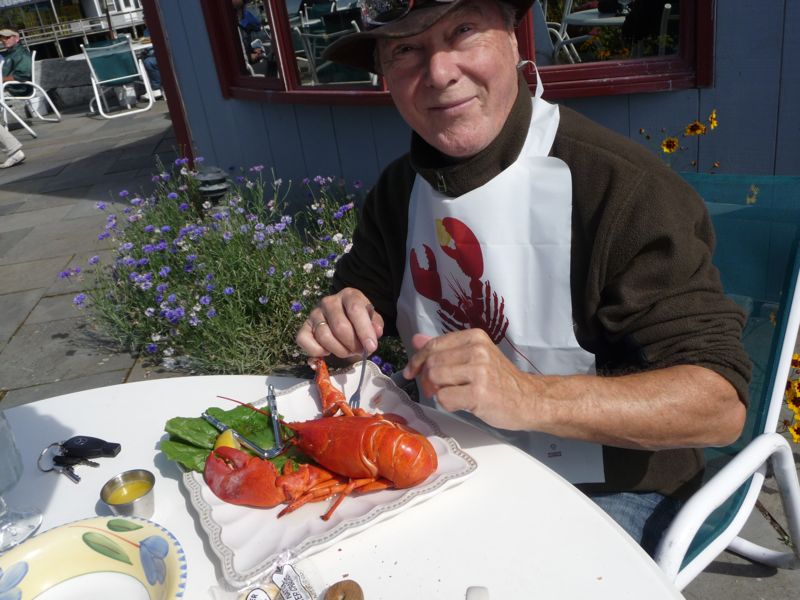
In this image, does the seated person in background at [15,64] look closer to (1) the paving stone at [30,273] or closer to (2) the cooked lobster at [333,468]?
(1) the paving stone at [30,273]

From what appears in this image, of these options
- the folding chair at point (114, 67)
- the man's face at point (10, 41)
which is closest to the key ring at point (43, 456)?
the folding chair at point (114, 67)

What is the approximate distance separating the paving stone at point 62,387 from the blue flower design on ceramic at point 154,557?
308 centimetres

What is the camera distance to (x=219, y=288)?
3.84 metres

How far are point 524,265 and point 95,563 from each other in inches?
41.0

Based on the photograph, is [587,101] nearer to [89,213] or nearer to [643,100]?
[643,100]

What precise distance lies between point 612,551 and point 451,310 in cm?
81

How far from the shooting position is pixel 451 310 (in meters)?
1.81

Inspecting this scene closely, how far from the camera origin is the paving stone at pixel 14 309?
16.6 feet

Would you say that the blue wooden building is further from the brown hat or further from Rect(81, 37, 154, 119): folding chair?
Rect(81, 37, 154, 119): folding chair

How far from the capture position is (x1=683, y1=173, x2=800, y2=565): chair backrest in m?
1.66

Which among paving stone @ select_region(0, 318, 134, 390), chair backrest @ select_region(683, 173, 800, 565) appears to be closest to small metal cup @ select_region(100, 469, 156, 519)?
chair backrest @ select_region(683, 173, 800, 565)

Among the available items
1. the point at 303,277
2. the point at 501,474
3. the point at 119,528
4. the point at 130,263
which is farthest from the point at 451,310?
the point at 130,263

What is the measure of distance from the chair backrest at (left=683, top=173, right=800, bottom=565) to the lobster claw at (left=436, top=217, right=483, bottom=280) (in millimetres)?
699

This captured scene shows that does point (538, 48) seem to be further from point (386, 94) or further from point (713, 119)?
point (713, 119)
